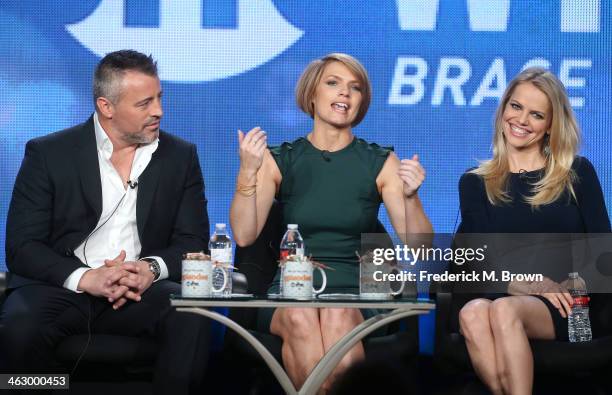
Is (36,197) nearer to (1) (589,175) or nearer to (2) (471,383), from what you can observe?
(2) (471,383)

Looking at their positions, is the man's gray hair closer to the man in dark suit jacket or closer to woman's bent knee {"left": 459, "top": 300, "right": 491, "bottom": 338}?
the man in dark suit jacket

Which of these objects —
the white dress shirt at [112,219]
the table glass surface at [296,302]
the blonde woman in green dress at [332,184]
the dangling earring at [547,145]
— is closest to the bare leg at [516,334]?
the blonde woman in green dress at [332,184]

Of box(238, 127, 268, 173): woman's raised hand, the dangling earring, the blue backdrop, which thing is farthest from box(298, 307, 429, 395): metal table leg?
the blue backdrop

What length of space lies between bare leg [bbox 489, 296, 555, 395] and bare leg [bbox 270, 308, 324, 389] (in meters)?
0.65

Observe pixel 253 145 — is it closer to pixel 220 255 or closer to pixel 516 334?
pixel 220 255

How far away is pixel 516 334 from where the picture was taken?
11.7 feet

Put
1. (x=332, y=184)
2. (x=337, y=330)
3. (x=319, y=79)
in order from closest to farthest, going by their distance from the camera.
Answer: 1. (x=337, y=330)
2. (x=332, y=184)
3. (x=319, y=79)

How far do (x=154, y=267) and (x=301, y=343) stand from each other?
2.29 feet

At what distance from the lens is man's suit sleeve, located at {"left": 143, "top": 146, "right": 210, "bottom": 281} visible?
12.9ft

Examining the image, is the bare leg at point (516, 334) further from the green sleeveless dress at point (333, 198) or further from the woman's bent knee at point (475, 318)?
the green sleeveless dress at point (333, 198)

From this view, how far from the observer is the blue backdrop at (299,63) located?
15.9 ft

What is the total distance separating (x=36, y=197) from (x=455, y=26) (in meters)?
2.17

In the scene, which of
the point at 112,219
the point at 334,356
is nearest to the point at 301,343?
the point at 334,356

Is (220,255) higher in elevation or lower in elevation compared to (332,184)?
lower
